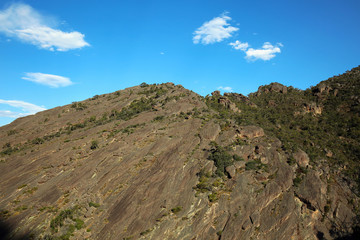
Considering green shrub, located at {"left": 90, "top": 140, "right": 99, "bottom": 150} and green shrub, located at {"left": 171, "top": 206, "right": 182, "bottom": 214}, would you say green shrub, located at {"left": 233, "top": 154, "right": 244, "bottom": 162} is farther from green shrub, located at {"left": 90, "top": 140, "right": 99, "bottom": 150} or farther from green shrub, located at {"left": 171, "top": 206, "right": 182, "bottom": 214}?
green shrub, located at {"left": 90, "top": 140, "right": 99, "bottom": 150}

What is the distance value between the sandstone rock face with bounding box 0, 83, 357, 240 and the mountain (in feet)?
0.53

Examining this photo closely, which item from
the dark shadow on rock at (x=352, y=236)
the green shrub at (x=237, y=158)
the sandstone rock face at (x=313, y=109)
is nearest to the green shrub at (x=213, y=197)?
the green shrub at (x=237, y=158)

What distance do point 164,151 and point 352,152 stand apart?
3807cm

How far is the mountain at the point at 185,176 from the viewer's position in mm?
29094

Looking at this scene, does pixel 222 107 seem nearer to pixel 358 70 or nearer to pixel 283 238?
pixel 283 238

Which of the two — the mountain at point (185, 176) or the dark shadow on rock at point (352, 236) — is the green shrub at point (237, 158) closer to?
the mountain at point (185, 176)

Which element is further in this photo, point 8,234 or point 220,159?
point 220,159

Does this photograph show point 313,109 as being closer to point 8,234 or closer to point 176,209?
point 176,209

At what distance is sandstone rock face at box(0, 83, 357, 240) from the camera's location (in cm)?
2892

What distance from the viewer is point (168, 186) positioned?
33.7 metres

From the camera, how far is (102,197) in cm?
3362

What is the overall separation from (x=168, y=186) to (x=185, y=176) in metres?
3.45

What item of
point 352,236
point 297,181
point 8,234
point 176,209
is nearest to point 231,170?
point 297,181

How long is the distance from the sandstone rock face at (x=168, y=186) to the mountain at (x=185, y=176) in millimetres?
163
